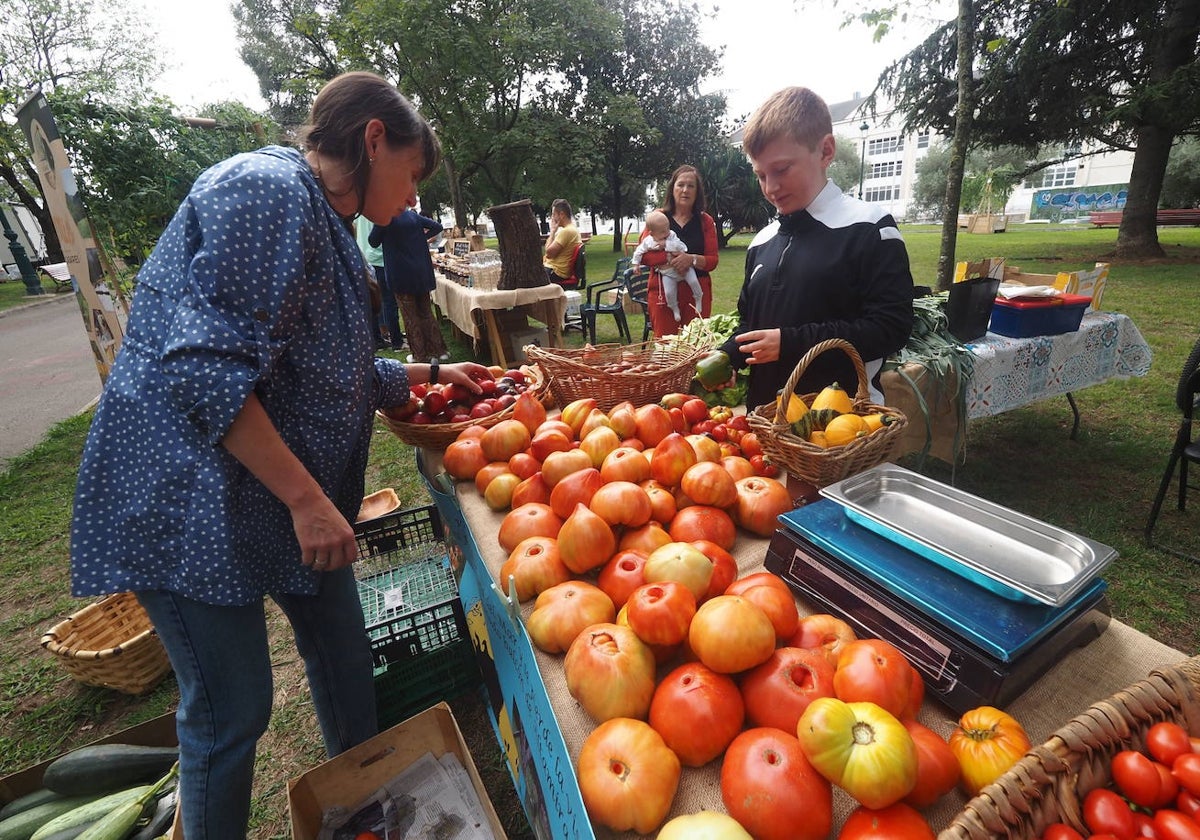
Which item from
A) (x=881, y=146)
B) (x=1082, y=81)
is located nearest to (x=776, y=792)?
(x=1082, y=81)

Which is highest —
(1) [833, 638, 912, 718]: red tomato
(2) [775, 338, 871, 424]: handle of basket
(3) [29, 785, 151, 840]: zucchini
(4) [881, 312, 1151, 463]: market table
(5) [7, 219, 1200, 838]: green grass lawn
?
(2) [775, 338, 871, 424]: handle of basket

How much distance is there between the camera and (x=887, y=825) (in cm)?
75

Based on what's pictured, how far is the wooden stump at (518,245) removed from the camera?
6.72 metres

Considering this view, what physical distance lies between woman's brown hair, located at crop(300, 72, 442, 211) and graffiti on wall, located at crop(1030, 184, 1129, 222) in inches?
2373

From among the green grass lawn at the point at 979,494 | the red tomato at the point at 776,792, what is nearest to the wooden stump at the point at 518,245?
the green grass lawn at the point at 979,494

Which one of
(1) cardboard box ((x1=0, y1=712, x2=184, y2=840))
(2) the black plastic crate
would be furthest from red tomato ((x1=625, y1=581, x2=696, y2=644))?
(1) cardboard box ((x1=0, y1=712, x2=184, y2=840))

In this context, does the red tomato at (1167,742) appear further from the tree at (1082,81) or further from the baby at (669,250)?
the tree at (1082,81)

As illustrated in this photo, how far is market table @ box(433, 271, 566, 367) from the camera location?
6906 millimetres

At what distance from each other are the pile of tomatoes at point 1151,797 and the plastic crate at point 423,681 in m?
2.34

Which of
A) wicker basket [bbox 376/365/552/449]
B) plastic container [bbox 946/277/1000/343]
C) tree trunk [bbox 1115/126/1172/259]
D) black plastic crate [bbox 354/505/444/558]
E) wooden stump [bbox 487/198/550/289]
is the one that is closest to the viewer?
wicker basket [bbox 376/365/552/449]

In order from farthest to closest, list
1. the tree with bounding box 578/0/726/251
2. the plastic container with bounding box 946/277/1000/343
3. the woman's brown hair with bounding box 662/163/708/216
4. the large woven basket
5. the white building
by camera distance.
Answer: the white building
the tree with bounding box 578/0/726/251
the woman's brown hair with bounding box 662/163/708/216
the plastic container with bounding box 946/277/1000/343
the large woven basket

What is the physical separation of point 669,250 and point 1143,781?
5966 millimetres

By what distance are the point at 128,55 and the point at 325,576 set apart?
30.2 meters

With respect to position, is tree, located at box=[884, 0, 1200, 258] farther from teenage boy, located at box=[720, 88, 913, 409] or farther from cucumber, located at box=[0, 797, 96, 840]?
cucumber, located at box=[0, 797, 96, 840]
